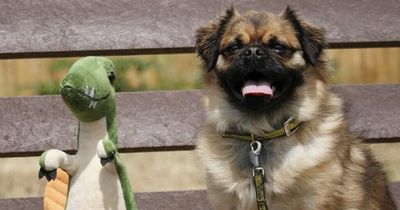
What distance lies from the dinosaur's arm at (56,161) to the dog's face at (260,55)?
1.96 ft

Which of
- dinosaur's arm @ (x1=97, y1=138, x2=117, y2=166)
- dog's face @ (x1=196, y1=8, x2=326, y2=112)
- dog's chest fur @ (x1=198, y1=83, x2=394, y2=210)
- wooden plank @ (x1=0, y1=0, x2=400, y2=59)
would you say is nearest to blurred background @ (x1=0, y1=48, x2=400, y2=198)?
wooden plank @ (x1=0, y1=0, x2=400, y2=59)

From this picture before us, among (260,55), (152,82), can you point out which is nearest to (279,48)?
(260,55)

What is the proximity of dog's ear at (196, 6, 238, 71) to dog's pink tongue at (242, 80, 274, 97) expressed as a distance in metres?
0.18

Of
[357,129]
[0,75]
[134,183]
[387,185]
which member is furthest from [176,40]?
[0,75]

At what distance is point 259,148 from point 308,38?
0.43 meters

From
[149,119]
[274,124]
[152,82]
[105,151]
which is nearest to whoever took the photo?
[105,151]

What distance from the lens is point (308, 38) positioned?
2.74 meters

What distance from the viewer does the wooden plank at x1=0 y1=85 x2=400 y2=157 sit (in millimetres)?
3148

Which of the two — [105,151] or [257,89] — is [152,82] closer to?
[257,89]

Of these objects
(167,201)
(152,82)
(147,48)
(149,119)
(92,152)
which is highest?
(147,48)

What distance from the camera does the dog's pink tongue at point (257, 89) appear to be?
2592 mm

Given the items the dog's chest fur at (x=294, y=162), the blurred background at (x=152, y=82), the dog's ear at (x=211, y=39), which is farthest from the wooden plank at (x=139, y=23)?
the blurred background at (x=152, y=82)

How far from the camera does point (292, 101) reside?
2768mm

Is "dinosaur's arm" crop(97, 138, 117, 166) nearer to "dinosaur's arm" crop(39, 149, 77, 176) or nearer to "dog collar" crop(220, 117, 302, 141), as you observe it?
"dinosaur's arm" crop(39, 149, 77, 176)
